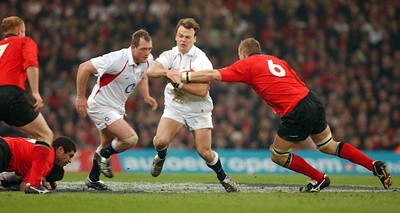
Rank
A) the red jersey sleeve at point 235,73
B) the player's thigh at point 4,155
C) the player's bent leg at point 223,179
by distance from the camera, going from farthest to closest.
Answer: the player's bent leg at point 223,179 < the red jersey sleeve at point 235,73 < the player's thigh at point 4,155

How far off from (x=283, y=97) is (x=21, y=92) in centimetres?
350

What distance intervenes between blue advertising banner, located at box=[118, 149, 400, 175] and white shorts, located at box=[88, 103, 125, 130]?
7242 mm

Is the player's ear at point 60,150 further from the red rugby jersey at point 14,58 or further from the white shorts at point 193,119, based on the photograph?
the white shorts at point 193,119

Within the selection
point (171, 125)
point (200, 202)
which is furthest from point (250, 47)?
point (200, 202)

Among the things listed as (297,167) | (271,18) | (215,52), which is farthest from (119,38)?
(297,167)

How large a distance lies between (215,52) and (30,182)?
12480 millimetres

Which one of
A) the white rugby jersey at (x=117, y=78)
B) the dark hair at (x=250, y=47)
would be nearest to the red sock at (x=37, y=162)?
the white rugby jersey at (x=117, y=78)

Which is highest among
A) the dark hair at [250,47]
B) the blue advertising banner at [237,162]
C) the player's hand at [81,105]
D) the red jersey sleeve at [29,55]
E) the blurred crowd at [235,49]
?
the red jersey sleeve at [29,55]

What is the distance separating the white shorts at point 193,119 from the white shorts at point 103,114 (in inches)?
33.4

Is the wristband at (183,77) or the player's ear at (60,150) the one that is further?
the player's ear at (60,150)

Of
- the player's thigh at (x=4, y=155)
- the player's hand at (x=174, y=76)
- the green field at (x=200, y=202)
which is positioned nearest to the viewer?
the green field at (x=200, y=202)

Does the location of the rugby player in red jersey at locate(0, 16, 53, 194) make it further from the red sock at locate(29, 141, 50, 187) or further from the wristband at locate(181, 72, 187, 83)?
the wristband at locate(181, 72, 187, 83)

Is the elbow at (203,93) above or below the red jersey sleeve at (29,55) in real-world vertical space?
below

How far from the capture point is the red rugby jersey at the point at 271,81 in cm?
1037
